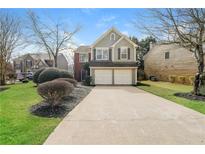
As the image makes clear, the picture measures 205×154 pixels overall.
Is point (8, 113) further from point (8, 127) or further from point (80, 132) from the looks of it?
point (80, 132)

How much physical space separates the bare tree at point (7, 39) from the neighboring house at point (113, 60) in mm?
9272

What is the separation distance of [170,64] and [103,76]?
8582 millimetres

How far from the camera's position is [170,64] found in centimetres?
3030

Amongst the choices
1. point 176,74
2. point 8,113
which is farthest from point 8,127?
point 176,74

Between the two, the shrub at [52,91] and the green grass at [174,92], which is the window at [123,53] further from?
the shrub at [52,91]

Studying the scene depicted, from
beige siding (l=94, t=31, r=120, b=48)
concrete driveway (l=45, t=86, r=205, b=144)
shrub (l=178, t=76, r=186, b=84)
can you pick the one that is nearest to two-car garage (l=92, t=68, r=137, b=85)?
beige siding (l=94, t=31, r=120, b=48)

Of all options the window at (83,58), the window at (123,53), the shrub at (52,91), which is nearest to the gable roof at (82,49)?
the window at (83,58)

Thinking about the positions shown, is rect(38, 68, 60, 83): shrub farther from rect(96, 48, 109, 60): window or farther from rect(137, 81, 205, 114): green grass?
rect(96, 48, 109, 60): window

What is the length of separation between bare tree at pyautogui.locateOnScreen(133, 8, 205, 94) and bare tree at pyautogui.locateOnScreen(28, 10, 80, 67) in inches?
719

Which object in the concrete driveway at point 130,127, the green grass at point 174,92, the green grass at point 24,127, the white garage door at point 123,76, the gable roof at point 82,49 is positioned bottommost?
the green grass at point 174,92

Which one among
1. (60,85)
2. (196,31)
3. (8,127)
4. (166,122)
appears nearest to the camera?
(8,127)

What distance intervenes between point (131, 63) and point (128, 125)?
2002 centimetres

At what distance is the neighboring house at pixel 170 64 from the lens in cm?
2527

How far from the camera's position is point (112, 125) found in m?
7.32
